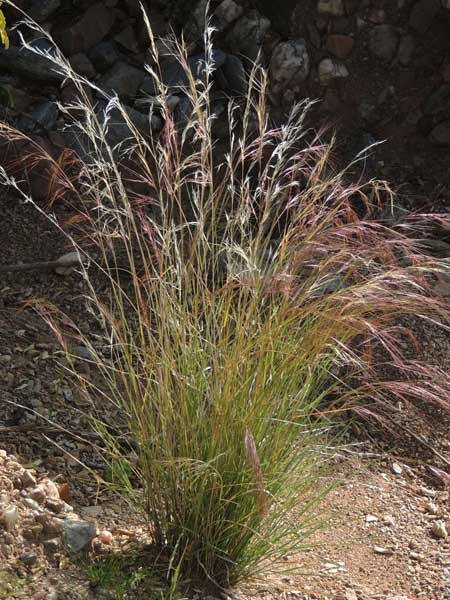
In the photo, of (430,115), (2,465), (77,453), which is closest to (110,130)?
(430,115)

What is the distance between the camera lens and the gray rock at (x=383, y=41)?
453cm

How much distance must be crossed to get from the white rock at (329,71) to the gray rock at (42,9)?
1341 mm

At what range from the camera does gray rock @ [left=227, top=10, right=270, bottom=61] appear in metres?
4.47

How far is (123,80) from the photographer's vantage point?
14.2ft

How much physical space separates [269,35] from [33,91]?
122 cm

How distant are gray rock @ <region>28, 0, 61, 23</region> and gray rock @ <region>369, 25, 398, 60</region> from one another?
159 centimetres

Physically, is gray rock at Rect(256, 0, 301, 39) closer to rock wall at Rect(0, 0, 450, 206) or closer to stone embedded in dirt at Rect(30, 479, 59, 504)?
rock wall at Rect(0, 0, 450, 206)

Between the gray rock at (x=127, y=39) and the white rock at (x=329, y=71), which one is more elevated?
the gray rock at (x=127, y=39)

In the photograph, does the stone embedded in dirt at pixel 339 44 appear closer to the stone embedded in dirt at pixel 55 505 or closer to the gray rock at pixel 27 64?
the gray rock at pixel 27 64

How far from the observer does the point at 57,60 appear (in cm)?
187

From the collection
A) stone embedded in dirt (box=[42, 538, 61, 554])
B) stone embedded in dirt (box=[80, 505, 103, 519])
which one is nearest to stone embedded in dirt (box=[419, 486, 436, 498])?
stone embedded in dirt (box=[80, 505, 103, 519])

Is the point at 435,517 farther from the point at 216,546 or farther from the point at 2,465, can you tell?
the point at 2,465

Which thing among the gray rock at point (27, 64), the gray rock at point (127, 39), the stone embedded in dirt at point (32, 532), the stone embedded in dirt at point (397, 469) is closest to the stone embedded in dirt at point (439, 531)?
the stone embedded in dirt at point (397, 469)

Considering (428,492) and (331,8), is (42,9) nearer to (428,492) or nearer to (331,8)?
(331,8)
